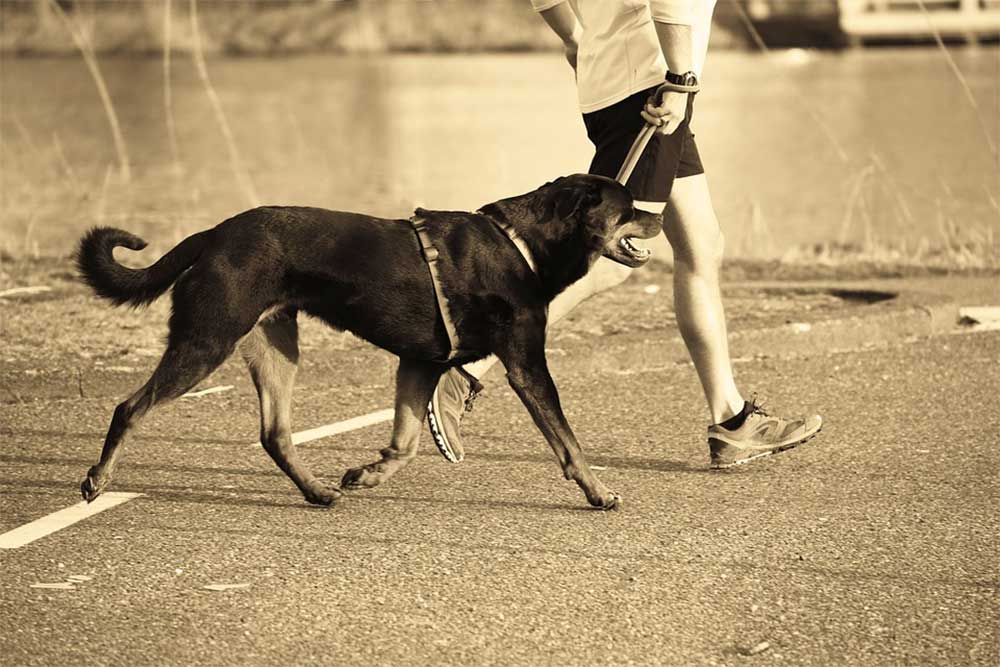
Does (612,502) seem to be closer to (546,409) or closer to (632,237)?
(546,409)

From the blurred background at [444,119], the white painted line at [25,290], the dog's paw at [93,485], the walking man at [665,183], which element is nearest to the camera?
the dog's paw at [93,485]

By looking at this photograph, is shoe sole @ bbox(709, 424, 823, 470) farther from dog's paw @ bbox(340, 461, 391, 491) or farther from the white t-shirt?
the white t-shirt

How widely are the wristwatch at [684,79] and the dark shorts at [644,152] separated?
14 centimetres

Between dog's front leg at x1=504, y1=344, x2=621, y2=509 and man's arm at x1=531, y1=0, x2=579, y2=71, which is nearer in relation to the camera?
dog's front leg at x1=504, y1=344, x2=621, y2=509

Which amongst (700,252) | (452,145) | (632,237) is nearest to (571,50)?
(700,252)

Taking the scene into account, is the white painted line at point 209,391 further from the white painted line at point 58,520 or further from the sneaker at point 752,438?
the sneaker at point 752,438

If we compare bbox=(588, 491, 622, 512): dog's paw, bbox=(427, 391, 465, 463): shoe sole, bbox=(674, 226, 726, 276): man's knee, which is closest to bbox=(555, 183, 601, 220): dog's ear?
bbox=(674, 226, 726, 276): man's knee

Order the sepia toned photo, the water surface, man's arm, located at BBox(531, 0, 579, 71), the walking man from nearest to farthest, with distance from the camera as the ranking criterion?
the sepia toned photo
the walking man
man's arm, located at BBox(531, 0, 579, 71)
the water surface

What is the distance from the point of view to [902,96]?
101 feet

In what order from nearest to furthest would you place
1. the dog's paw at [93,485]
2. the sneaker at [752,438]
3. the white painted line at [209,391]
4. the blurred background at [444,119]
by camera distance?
the dog's paw at [93,485], the sneaker at [752,438], the white painted line at [209,391], the blurred background at [444,119]

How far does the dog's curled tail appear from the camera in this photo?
16.1ft

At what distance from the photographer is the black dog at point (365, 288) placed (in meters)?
4.71

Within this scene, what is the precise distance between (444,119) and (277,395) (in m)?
22.6

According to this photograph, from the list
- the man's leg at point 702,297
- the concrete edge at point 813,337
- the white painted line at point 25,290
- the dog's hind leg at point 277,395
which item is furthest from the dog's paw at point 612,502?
the white painted line at point 25,290
